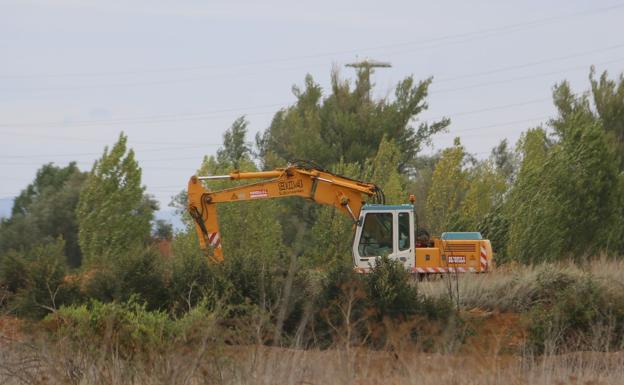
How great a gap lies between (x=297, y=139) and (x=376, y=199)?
91.5 feet

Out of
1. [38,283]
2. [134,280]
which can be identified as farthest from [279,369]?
[38,283]

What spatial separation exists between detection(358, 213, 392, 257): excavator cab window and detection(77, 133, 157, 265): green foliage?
11731mm

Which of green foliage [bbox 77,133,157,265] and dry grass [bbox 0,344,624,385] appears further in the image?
green foliage [bbox 77,133,157,265]

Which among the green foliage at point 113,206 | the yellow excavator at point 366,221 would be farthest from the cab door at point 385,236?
the green foliage at point 113,206

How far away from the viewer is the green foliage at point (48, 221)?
48281 millimetres

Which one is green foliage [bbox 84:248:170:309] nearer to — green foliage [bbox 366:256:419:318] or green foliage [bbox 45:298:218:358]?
green foliage [bbox 366:256:419:318]

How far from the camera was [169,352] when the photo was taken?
10.2 m

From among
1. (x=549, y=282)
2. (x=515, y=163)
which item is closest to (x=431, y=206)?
(x=549, y=282)

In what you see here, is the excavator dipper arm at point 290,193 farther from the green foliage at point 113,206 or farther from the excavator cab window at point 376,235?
the green foliage at point 113,206

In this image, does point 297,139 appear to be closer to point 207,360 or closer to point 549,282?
point 549,282

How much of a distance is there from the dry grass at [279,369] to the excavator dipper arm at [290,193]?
1628 cm

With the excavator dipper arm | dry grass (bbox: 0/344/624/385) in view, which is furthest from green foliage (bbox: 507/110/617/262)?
dry grass (bbox: 0/344/624/385)

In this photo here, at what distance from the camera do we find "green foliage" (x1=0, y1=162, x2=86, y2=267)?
4828cm

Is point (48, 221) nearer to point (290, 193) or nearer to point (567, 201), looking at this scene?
point (290, 193)
